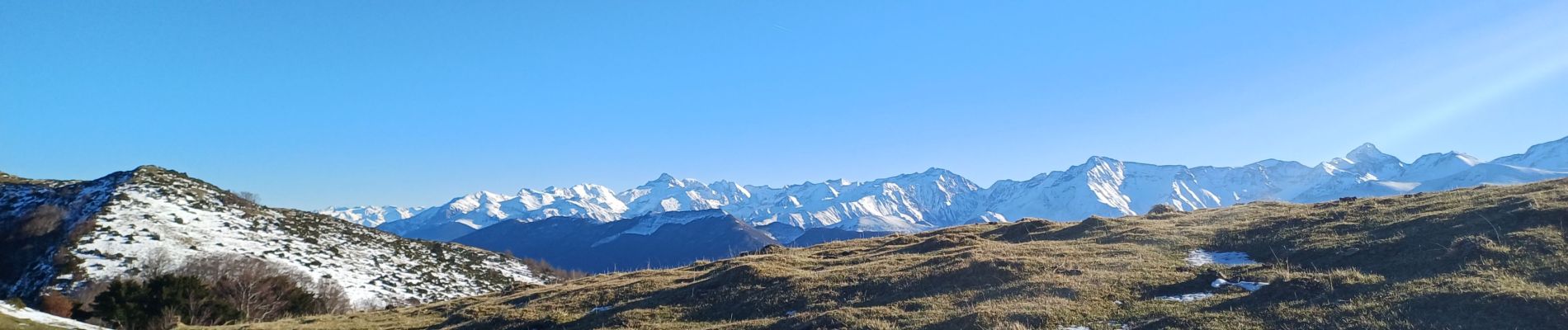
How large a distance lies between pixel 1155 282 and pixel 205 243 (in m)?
82.6

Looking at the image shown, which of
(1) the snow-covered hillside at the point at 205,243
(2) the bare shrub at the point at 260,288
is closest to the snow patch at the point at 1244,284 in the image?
(2) the bare shrub at the point at 260,288

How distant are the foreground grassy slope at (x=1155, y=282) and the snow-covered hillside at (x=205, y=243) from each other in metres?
41.9

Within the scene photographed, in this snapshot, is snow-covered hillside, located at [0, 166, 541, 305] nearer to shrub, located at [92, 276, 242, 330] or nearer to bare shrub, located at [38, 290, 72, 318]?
bare shrub, located at [38, 290, 72, 318]

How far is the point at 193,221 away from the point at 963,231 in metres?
79.2

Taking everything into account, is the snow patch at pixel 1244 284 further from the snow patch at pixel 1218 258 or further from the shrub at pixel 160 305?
the shrub at pixel 160 305

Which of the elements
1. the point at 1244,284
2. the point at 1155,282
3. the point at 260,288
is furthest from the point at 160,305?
the point at 1244,284

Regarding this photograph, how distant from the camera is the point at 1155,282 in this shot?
18594mm

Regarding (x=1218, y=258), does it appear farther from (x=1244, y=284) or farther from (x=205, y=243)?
(x=205, y=243)

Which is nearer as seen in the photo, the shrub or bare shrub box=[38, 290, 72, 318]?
the shrub

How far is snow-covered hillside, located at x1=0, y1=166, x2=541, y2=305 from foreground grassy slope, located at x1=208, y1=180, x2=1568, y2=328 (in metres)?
41.9

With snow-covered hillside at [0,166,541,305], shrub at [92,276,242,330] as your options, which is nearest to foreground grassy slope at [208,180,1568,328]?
shrub at [92,276,242,330]

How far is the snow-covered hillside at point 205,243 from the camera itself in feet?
193

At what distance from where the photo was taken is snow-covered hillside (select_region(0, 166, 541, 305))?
5875 cm

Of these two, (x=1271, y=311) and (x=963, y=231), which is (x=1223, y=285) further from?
(x=963, y=231)
